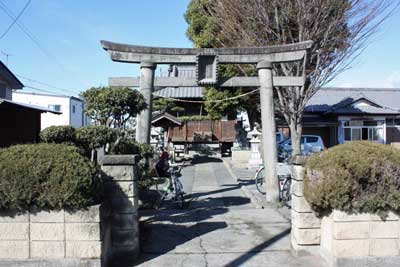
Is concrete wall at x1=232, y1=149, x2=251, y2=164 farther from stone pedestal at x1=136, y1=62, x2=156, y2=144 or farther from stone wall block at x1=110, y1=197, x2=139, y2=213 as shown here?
stone wall block at x1=110, y1=197, x2=139, y2=213

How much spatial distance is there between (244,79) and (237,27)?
6.17 metres

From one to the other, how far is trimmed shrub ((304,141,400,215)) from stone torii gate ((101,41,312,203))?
4.26 meters

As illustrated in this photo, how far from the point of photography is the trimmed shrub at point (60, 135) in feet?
22.5

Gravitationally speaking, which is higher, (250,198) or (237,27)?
(237,27)

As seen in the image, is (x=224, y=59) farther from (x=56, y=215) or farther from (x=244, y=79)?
(x=56, y=215)

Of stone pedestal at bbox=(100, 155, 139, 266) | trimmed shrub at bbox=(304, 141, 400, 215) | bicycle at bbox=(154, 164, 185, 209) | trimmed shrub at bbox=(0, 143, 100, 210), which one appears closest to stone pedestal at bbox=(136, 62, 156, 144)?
bicycle at bbox=(154, 164, 185, 209)

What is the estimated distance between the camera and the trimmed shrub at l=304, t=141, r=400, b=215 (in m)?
4.28

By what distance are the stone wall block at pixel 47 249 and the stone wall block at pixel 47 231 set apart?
2.5 inches

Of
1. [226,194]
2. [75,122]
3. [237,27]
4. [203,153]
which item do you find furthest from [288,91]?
[75,122]

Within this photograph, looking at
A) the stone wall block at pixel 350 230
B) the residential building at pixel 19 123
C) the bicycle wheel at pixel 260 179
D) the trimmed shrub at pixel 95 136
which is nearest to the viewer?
the stone wall block at pixel 350 230

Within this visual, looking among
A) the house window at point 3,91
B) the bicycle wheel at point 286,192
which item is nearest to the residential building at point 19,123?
the bicycle wheel at point 286,192

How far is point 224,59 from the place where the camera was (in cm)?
919

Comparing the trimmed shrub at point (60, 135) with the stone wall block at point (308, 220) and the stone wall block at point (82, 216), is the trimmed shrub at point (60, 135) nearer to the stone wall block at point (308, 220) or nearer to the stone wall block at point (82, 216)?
the stone wall block at point (82, 216)

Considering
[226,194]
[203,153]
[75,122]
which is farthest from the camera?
[75,122]
